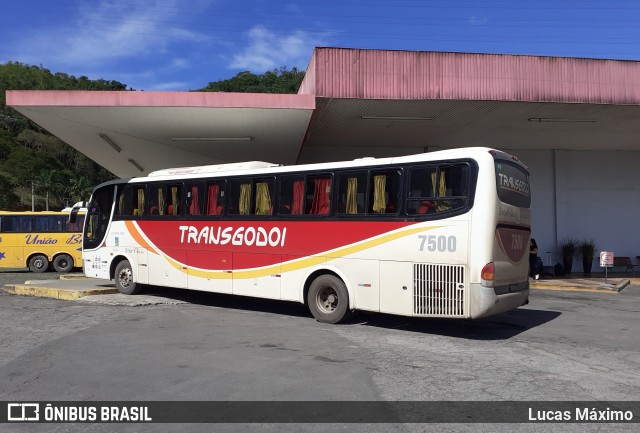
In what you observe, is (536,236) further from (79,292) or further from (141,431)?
(141,431)

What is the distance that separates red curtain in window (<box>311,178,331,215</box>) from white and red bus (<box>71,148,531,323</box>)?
21mm

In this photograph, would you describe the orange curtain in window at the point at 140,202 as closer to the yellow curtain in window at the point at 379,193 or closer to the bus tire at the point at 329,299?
the bus tire at the point at 329,299

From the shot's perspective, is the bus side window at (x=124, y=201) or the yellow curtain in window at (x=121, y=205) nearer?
the bus side window at (x=124, y=201)

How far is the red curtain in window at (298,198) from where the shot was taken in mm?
9938

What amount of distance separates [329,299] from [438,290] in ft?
7.76

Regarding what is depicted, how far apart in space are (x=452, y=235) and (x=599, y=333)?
11.4ft

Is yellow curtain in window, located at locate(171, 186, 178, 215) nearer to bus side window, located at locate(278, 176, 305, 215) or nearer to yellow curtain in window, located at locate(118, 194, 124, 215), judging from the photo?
yellow curtain in window, located at locate(118, 194, 124, 215)

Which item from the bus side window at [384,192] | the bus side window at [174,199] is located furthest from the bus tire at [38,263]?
the bus side window at [384,192]

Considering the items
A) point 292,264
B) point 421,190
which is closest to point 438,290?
point 421,190

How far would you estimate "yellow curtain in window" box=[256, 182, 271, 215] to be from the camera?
10453 mm

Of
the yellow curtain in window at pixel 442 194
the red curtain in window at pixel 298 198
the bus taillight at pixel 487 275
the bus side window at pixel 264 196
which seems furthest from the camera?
the bus side window at pixel 264 196

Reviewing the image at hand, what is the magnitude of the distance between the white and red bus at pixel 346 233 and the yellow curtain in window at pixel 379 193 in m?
0.02

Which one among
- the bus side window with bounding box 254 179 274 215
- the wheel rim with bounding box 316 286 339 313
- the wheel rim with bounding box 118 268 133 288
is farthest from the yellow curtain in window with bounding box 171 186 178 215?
the wheel rim with bounding box 316 286 339 313

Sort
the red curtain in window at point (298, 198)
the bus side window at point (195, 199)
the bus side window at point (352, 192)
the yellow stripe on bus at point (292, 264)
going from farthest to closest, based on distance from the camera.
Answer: the bus side window at point (195, 199) < the red curtain in window at point (298, 198) < the bus side window at point (352, 192) < the yellow stripe on bus at point (292, 264)
